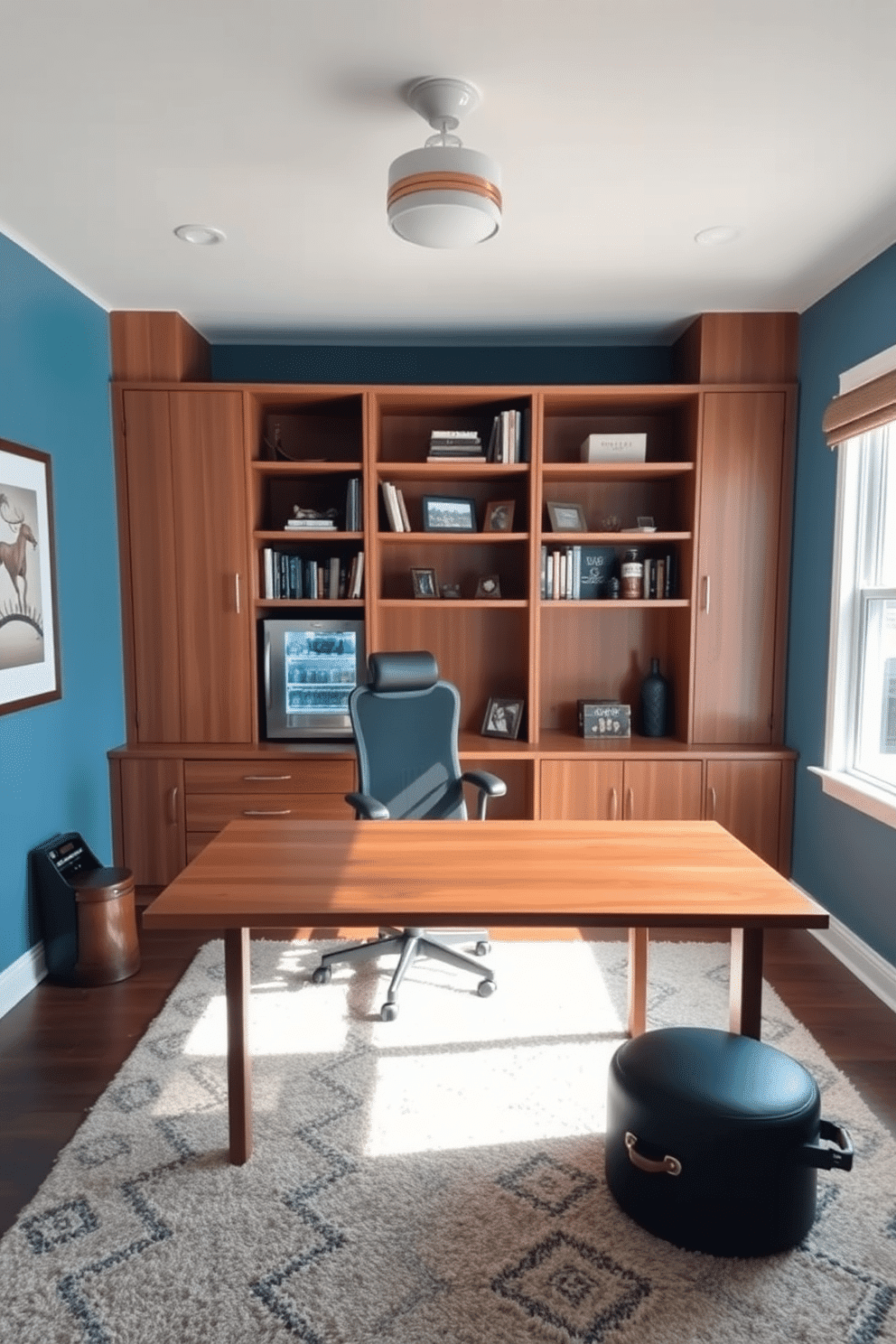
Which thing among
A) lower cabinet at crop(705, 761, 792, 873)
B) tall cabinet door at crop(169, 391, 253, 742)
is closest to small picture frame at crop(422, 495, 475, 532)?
tall cabinet door at crop(169, 391, 253, 742)

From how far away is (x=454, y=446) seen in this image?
156 inches

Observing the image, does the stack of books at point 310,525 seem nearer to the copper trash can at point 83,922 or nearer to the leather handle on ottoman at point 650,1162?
the copper trash can at point 83,922

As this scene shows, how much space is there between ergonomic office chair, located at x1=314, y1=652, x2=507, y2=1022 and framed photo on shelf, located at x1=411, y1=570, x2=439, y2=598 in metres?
0.97

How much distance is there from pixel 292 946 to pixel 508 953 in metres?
0.85

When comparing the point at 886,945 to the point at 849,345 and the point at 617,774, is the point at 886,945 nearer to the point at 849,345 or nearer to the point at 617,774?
the point at 617,774

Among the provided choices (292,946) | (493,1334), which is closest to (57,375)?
(292,946)

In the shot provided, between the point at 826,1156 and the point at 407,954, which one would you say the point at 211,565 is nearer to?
the point at 407,954

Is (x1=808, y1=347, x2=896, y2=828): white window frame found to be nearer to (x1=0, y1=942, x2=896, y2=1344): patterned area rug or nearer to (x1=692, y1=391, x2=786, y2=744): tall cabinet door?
(x1=692, y1=391, x2=786, y2=744): tall cabinet door

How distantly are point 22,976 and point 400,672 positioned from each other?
1717mm

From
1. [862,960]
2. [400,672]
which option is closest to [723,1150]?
[862,960]

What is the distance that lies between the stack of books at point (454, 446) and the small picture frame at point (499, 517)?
267 millimetres

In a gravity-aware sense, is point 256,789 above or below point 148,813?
above

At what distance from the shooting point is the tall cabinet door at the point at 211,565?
12.5ft

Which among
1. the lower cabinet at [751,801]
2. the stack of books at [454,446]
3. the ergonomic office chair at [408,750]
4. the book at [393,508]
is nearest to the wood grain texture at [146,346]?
the book at [393,508]
